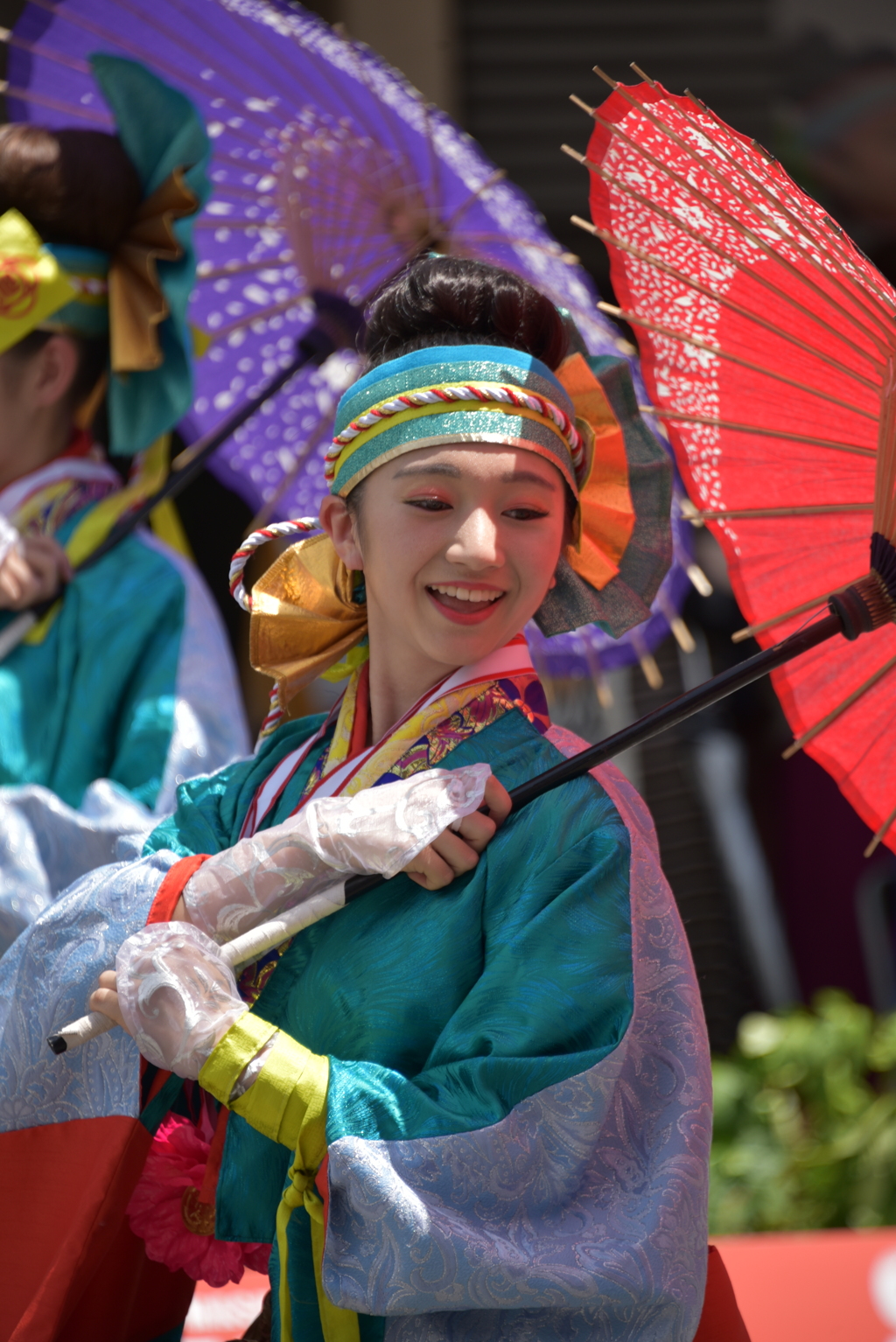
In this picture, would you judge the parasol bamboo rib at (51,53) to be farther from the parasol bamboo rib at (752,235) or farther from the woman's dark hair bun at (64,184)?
the parasol bamboo rib at (752,235)

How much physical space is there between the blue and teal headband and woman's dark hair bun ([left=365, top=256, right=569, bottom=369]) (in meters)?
0.05

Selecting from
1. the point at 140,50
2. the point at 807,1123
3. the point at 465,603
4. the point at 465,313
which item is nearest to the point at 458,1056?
the point at 465,603

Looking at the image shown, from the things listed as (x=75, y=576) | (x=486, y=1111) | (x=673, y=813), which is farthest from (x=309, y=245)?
(x=673, y=813)

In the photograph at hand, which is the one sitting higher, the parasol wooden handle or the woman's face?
the woman's face

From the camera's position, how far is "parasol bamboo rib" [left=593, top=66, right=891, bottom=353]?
1.52 metres

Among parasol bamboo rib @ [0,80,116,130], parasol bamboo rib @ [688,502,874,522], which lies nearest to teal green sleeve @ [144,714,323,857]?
parasol bamboo rib @ [688,502,874,522]

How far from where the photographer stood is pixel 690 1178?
1.35 metres

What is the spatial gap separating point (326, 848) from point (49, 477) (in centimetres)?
136

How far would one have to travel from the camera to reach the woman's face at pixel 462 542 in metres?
1.52

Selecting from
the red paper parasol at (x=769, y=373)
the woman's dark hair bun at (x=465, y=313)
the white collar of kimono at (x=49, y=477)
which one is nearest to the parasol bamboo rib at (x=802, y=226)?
the red paper parasol at (x=769, y=373)

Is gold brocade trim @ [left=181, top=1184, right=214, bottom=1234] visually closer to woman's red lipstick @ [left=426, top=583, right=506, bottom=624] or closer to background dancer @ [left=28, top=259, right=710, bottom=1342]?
background dancer @ [left=28, top=259, right=710, bottom=1342]

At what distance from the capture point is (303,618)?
1793mm

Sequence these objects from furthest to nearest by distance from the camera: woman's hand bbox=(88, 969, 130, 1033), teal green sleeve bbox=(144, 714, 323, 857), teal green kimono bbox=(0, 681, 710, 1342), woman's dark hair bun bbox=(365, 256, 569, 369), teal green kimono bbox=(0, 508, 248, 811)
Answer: teal green kimono bbox=(0, 508, 248, 811), teal green sleeve bbox=(144, 714, 323, 857), woman's dark hair bun bbox=(365, 256, 569, 369), woman's hand bbox=(88, 969, 130, 1033), teal green kimono bbox=(0, 681, 710, 1342)

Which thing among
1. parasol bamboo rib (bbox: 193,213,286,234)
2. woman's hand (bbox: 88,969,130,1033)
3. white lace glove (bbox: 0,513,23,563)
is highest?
parasol bamboo rib (bbox: 193,213,286,234)
